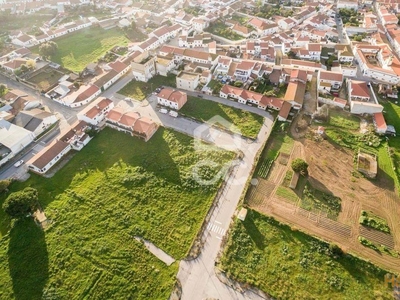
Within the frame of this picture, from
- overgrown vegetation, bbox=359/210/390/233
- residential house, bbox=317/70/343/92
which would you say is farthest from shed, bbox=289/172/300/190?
residential house, bbox=317/70/343/92

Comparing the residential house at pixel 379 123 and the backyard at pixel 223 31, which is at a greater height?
the backyard at pixel 223 31

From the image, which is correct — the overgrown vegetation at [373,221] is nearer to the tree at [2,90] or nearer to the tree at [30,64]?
the tree at [2,90]

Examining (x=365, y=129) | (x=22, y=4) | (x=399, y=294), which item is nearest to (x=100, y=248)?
(x=399, y=294)

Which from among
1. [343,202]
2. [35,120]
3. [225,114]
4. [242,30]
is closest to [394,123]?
[343,202]

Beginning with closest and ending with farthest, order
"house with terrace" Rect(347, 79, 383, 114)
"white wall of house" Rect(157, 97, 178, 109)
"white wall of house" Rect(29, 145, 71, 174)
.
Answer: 1. "white wall of house" Rect(29, 145, 71, 174)
2. "house with terrace" Rect(347, 79, 383, 114)
3. "white wall of house" Rect(157, 97, 178, 109)

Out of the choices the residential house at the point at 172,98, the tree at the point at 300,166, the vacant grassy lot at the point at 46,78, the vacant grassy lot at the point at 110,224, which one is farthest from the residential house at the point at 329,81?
the vacant grassy lot at the point at 46,78

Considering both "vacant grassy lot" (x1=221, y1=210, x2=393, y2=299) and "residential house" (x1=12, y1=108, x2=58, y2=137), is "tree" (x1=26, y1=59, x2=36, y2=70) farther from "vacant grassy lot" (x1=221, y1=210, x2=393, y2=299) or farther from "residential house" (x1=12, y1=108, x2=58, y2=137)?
"vacant grassy lot" (x1=221, y1=210, x2=393, y2=299)
